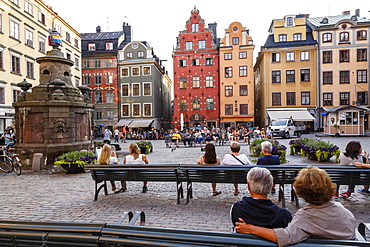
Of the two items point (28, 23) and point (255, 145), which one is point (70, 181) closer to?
point (255, 145)

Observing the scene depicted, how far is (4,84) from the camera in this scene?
86.7 ft

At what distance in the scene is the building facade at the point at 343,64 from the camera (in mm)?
35656

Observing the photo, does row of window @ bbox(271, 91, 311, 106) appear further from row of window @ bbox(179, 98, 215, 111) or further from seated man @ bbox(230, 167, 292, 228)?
seated man @ bbox(230, 167, 292, 228)

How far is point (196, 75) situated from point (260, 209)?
4008cm

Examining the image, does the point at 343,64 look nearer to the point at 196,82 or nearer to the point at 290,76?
the point at 290,76

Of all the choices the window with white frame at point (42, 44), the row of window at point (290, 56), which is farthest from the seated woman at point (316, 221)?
the row of window at point (290, 56)

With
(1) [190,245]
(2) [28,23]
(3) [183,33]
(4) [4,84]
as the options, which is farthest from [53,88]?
(3) [183,33]

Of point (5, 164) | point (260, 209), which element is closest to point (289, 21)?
point (5, 164)

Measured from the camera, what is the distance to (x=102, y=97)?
1718 inches

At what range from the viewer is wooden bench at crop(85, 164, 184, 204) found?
6.15 metres

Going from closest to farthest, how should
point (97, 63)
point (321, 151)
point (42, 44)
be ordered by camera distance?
point (321, 151) → point (42, 44) → point (97, 63)

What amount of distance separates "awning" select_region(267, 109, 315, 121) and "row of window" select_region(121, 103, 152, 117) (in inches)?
731

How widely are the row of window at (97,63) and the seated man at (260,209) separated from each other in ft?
145

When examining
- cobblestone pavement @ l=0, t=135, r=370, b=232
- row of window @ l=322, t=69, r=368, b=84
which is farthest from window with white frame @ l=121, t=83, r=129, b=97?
cobblestone pavement @ l=0, t=135, r=370, b=232
